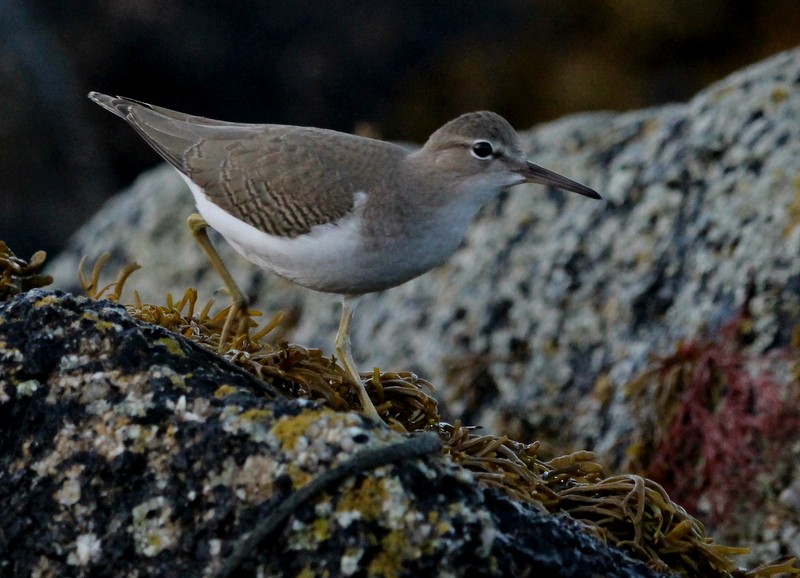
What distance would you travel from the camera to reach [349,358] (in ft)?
16.4

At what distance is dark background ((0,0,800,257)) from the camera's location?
1179 cm

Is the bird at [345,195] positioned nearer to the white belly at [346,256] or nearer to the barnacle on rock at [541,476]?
the white belly at [346,256]

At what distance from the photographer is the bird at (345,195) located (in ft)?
16.7

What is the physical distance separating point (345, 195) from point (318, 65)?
286 inches

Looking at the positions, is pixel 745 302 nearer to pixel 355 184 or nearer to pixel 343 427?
pixel 355 184

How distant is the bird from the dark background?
6348 millimetres

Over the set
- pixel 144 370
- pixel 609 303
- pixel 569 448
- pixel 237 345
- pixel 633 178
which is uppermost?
pixel 633 178

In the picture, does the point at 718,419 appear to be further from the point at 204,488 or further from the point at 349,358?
the point at 204,488

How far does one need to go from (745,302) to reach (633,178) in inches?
58.8

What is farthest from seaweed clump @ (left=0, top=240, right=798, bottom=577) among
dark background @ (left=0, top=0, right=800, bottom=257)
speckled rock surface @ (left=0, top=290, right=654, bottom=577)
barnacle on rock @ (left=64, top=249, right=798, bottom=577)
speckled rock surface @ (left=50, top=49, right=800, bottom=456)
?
dark background @ (left=0, top=0, right=800, bottom=257)

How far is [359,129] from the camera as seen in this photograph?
9.76 metres

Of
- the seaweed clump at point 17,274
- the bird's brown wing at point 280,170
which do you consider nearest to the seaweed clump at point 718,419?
the bird's brown wing at point 280,170

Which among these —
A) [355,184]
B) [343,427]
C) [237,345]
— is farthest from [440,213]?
[343,427]

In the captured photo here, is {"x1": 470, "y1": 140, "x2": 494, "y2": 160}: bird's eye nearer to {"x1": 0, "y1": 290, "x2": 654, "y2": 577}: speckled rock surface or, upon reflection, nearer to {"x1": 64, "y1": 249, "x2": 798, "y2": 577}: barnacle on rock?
{"x1": 64, "y1": 249, "x2": 798, "y2": 577}: barnacle on rock
